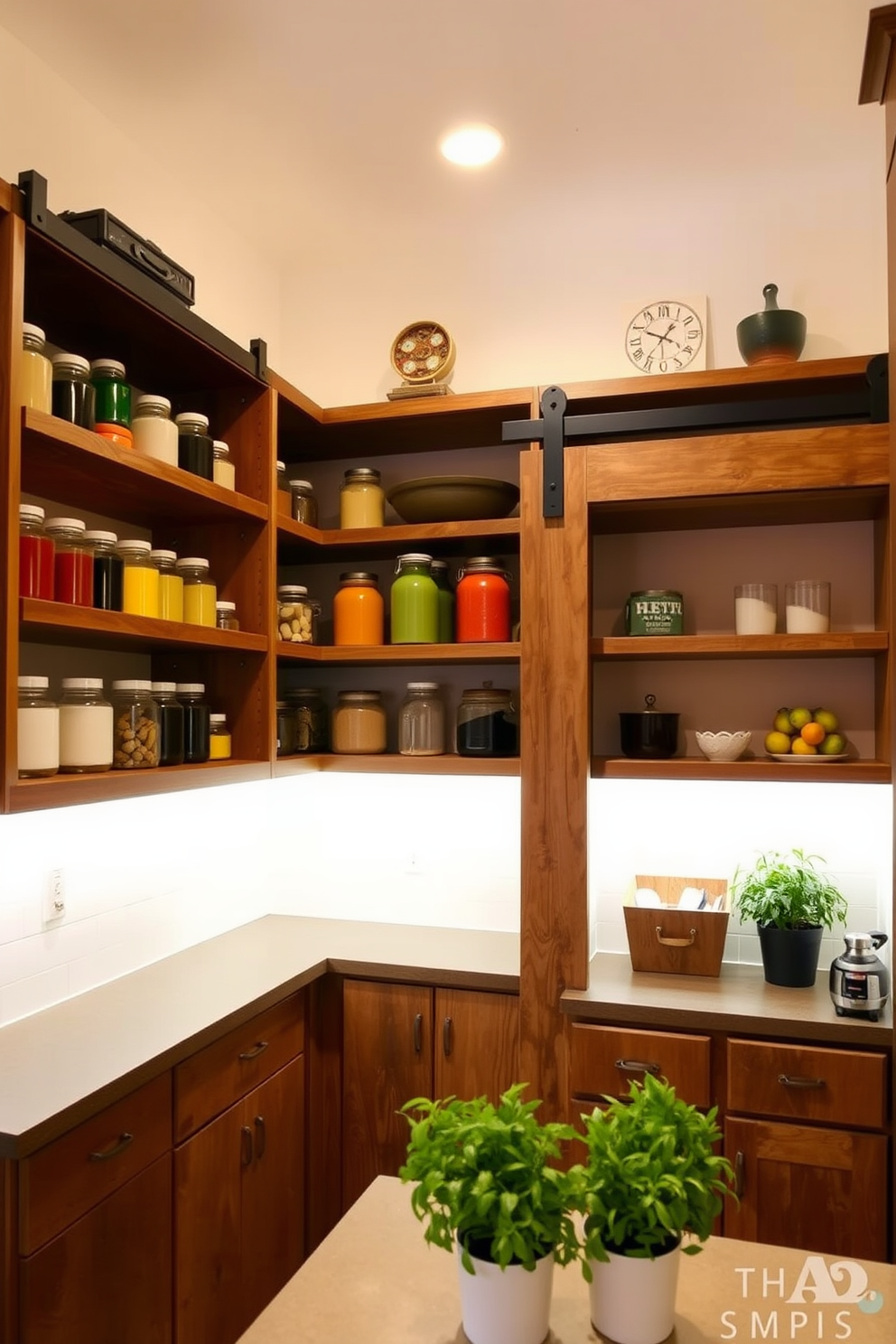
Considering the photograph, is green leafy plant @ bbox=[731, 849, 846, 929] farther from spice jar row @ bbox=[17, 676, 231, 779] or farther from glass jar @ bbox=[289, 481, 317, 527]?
glass jar @ bbox=[289, 481, 317, 527]

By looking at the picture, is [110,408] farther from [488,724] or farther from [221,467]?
[488,724]

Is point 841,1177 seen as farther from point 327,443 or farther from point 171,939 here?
point 327,443

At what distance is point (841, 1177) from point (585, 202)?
2.62 m

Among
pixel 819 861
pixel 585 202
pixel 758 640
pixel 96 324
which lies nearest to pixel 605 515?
pixel 758 640

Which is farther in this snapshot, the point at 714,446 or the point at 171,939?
the point at 171,939

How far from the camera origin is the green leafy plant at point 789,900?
241cm

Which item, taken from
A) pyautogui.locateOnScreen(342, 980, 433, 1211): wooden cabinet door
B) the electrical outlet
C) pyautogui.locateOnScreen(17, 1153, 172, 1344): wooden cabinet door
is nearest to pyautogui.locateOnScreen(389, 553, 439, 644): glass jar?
pyautogui.locateOnScreen(342, 980, 433, 1211): wooden cabinet door

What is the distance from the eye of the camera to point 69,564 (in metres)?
1.89

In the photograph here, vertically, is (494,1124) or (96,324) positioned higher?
(96,324)

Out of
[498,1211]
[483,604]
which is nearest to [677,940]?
[483,604]

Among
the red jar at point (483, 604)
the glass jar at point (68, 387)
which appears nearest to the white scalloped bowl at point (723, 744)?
the red jar at point (483, 604)

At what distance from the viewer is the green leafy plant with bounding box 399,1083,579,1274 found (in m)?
0.95

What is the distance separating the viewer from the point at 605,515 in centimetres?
264

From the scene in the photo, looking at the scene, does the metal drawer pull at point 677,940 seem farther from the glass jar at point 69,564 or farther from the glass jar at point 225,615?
the glass jar at point 69,564
